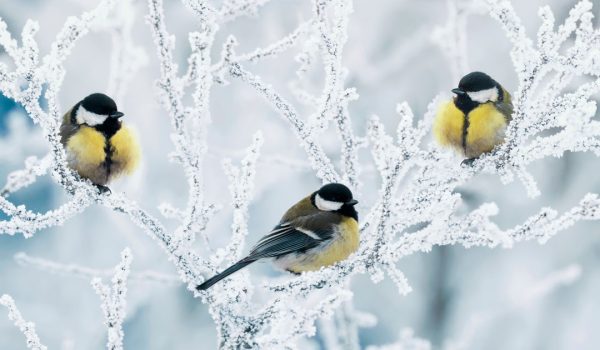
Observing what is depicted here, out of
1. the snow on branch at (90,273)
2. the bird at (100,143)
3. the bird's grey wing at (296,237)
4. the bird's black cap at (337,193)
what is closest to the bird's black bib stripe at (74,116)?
the bird at (100,143)

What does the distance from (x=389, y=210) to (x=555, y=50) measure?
63cm

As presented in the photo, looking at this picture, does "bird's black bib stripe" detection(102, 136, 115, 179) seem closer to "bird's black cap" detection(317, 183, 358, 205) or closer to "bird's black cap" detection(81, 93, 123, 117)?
"bird's black cap" detection(81, 93, 123, 117)

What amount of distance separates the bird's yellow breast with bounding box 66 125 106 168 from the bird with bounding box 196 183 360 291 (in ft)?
2.50

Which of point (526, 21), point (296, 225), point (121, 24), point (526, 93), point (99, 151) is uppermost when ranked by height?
point (526, 21)

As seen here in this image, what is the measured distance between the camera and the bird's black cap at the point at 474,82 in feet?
11.0

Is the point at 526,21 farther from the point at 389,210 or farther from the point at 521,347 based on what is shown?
the point at 389,210

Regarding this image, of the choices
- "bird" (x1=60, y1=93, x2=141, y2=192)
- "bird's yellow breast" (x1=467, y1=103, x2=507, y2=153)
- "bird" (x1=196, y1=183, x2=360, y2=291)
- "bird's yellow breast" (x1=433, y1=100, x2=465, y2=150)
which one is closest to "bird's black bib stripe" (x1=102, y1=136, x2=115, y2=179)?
"bird" (x1=60, y1=93, x2=141, y2=192)

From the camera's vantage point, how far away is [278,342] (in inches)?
87.5

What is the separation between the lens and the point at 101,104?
3.24 m

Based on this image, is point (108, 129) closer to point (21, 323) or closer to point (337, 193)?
point (337, 193)

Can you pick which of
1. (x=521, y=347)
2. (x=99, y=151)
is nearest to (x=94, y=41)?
(x=99, y=151)

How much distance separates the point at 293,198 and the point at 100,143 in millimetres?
3324

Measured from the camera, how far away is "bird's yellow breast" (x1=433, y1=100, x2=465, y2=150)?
128 inches

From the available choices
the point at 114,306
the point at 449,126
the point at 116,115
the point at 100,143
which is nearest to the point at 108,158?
the point at 100,143
